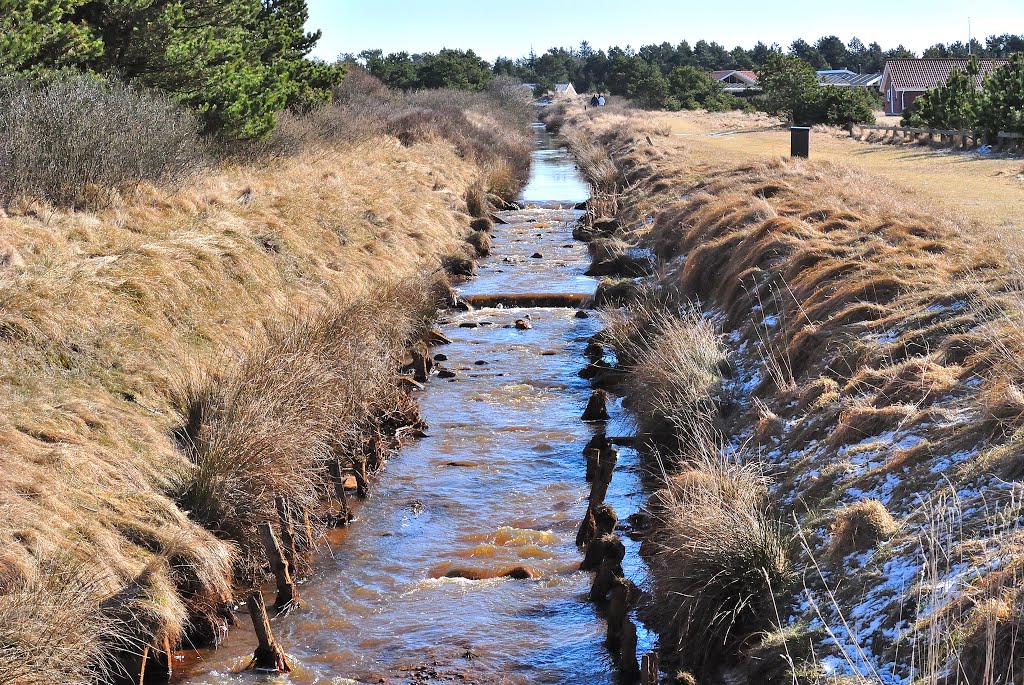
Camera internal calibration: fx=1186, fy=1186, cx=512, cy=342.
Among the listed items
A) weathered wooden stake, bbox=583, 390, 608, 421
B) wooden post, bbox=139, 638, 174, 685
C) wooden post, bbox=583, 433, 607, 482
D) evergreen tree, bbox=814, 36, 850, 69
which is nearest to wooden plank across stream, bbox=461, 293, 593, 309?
weathered wooden stake, bbox=583, 390, 608, 421

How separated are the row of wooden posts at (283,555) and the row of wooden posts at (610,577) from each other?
7.17 ft

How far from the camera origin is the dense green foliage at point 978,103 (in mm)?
32844

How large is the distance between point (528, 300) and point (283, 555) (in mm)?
11894

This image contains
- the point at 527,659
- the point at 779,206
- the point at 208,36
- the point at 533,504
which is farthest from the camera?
the point at 208,36

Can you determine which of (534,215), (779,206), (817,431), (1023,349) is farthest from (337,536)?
(534,215)

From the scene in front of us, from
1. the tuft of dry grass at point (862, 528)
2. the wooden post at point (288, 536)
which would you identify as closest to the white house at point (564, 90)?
the wooden post at point (288, 536)

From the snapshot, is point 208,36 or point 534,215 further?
point 534,215

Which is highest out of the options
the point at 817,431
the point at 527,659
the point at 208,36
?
the point at 208,36

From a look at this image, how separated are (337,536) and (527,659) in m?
2.72

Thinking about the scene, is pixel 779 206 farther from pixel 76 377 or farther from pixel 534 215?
pixel 534 215

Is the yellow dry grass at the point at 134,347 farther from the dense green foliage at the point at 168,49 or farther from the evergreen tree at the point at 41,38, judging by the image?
the evergreen tree at the point at 41,38

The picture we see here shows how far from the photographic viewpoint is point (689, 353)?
12.4 m

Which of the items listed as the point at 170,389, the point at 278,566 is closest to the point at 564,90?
the point at 170,389

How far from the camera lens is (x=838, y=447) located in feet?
29.6
